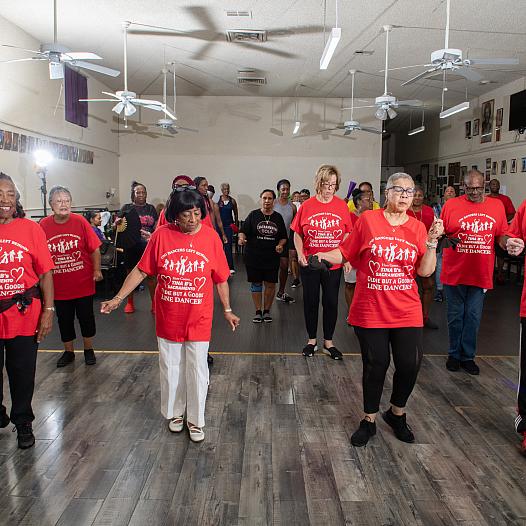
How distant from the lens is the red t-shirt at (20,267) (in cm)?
240

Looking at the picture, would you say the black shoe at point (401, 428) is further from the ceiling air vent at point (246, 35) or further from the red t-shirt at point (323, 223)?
the ceiling air vent at point (246, 35)

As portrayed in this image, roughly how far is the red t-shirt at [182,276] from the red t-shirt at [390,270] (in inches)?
31.6

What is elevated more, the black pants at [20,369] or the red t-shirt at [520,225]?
the red t-shirt at [520,225]

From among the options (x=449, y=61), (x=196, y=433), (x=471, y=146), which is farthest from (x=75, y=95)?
(x=471, y=146)

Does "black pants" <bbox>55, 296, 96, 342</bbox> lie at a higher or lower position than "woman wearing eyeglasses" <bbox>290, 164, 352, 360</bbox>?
lower

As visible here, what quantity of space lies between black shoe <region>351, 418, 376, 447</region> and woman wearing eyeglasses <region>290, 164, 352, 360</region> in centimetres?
129

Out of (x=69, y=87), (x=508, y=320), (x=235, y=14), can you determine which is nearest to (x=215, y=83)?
(x=69, y=87)

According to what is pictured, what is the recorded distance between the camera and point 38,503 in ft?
7.02

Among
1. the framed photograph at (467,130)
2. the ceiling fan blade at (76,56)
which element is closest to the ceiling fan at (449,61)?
the ceiling fan blade at (76,56)

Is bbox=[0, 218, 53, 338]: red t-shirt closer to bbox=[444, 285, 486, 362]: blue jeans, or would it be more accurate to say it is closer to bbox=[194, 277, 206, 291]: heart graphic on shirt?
bbox=[194, 277, 206, 291]: heart graphic on shirt

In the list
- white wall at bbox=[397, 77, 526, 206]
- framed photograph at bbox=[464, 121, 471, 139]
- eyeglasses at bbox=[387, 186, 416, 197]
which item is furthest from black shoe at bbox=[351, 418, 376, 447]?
framed photograph at bbox=[464, 121, 471, 139]

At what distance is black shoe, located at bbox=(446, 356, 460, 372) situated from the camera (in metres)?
3.82

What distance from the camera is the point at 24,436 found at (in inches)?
103

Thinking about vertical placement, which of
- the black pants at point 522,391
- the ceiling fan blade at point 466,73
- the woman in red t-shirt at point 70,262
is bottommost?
the black pants at point 522,391
